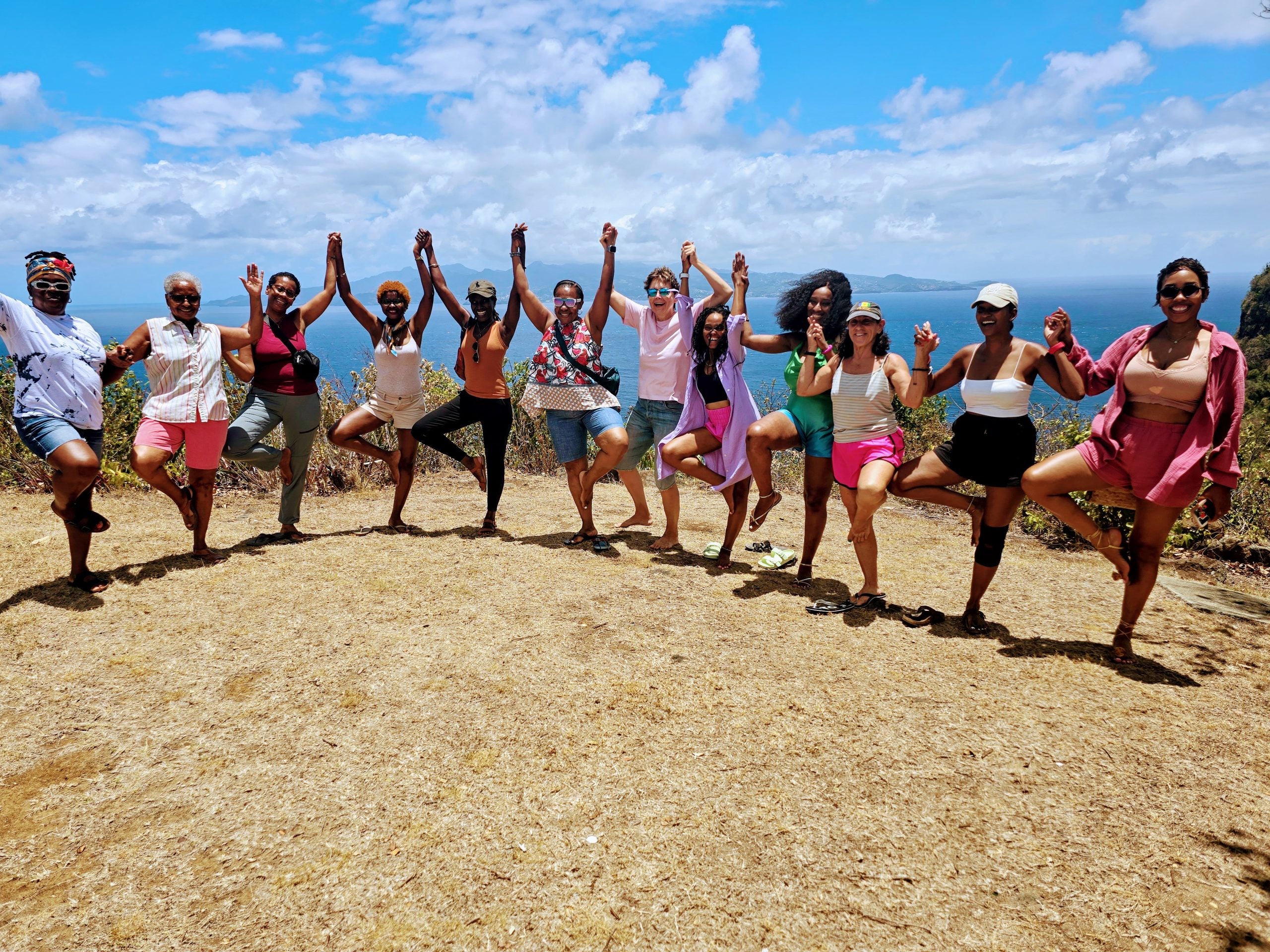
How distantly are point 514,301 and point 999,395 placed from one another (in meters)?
3.67

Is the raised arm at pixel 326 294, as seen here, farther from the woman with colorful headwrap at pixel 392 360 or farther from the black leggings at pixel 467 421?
the black leggings at pixel 467 421

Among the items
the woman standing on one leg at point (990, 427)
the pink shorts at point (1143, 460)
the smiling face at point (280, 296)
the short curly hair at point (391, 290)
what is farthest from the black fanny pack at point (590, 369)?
the pink shorts at point (1143, 460)

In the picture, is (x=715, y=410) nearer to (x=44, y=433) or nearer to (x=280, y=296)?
(x=280, y=296)

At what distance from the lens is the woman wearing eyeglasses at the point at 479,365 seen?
6.24 metres

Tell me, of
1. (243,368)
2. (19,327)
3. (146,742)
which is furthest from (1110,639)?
(19,327)

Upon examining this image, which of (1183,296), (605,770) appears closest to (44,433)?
(605,770)

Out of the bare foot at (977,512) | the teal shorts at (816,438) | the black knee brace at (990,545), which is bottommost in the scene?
the black knee brace at (990,545)

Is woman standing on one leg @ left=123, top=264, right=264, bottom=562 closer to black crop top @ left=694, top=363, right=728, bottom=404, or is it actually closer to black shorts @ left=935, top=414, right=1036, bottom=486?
black crop top @ left=694, top=363, right=728, bottom=404

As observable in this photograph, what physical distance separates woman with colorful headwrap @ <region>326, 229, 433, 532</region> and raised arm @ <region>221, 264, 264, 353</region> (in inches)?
32.4

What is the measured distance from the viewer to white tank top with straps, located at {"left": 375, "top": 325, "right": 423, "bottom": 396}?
638 centimetres

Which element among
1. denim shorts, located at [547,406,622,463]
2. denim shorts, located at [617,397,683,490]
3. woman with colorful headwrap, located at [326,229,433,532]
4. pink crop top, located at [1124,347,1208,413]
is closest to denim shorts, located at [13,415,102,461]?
woman with colorful headwrap, located at [326,229,433,532]

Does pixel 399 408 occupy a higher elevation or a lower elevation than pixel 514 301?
lower

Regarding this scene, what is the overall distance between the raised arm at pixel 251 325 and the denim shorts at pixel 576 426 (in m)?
2.24

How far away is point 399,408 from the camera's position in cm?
655
